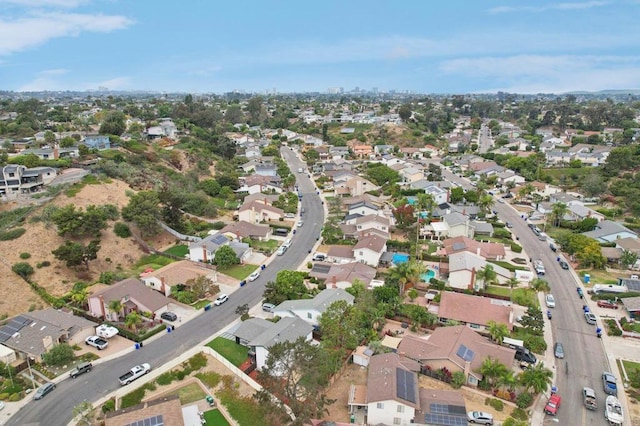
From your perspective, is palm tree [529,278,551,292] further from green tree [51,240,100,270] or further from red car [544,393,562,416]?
green tree [51,240,100,270]

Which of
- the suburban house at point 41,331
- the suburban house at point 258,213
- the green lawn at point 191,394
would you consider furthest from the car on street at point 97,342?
Answer: the suburban house at point 258,213

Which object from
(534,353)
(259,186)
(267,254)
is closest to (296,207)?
(259,186)

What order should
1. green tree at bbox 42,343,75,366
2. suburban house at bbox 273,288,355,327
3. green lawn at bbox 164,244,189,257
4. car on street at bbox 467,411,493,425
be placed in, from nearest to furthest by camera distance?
1. car on street at bbox 467,411,493,425
2. green tree at bbox 42,343,75,366
3. suburban house at bbox 273,288,355,327
4. green lawn at bbox 164,244,189,257

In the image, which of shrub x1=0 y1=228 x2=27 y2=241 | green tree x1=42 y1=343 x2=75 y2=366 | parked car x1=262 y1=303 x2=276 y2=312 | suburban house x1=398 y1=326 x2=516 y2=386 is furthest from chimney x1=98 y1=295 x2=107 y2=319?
suburban house x1=398 y1=326 x2=516 y2=386

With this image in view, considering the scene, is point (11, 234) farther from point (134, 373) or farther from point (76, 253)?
point (134, 373)

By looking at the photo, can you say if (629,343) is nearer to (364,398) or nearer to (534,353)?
(534,353)

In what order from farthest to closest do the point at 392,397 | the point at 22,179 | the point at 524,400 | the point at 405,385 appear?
the point at 22,179
the point at 524,400
the point at 405,385
the point at 392,397

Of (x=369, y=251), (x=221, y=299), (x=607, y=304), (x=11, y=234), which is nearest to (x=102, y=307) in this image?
(x=221, y=299)
